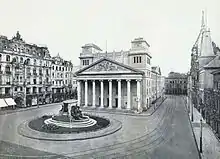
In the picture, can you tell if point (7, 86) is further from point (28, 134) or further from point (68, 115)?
point (28, 134)

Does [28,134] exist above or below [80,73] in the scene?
below

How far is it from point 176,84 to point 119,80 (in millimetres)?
37980

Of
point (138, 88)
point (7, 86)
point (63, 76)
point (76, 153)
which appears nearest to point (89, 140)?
point (76, 153)

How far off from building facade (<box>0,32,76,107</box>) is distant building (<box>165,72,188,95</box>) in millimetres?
36021

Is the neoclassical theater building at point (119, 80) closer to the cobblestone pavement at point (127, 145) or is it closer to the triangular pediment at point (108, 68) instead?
the triangular pediment at point (108, 68)

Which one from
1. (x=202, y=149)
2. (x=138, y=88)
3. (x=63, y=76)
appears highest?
(x=63, y=76)

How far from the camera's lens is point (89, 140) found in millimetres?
11195

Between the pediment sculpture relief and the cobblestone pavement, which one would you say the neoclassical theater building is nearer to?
the pediment sculpture relief

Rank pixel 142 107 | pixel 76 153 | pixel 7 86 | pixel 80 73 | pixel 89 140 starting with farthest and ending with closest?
pixel 80 73 < pixel 142 107 < pixel 7 86 < pixel 89 140 < pixel 76 153

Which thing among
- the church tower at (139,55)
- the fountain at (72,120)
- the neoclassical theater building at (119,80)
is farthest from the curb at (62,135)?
the church tower at (139,55)

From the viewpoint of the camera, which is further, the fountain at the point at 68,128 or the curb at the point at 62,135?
the fountain at the point at 68,128

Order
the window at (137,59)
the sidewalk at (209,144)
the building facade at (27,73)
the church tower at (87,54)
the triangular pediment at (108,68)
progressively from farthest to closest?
the church tower at (87,54)
the window at (137,59)
the triangular pediment at (108,68)
the building facade at (27,73)
the sidewalk at (209,144)

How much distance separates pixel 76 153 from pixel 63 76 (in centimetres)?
2516

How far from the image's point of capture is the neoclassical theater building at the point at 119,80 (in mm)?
22688
